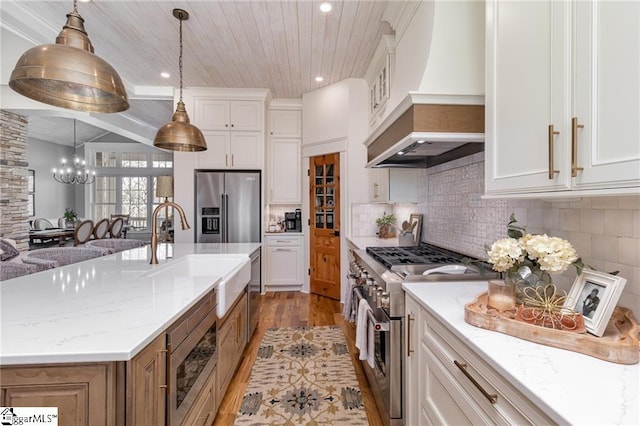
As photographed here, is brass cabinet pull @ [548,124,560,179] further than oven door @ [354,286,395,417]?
No

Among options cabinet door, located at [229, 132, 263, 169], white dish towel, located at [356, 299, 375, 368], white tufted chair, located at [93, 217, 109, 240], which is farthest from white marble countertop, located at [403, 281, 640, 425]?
white tufted chair, located at [93, 217, 109, 240]

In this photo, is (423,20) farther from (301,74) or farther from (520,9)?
(301,74)

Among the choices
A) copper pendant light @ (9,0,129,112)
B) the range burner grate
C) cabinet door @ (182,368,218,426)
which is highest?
copper pendant light @ (9,0,129,112)

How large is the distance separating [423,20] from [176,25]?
236cm

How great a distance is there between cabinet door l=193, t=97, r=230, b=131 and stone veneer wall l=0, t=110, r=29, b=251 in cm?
251

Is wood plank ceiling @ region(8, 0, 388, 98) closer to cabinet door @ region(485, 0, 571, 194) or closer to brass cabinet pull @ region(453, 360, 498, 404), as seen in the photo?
cabinet door @ region(485, 0, 571, 194)

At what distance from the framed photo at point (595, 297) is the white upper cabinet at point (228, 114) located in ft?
13.7

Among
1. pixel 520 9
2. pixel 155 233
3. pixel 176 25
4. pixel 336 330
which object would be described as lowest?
pixel 336 330

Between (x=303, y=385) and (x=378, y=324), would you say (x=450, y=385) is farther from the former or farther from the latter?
(x=303, y=385)

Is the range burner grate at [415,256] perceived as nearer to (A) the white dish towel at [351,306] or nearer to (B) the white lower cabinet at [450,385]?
(A) the white dish towel at [351,306]

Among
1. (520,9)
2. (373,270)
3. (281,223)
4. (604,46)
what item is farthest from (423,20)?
(281,223)

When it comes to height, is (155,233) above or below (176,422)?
above

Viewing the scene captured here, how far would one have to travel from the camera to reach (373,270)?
6.72ft

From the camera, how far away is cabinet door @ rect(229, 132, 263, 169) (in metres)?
4.45
